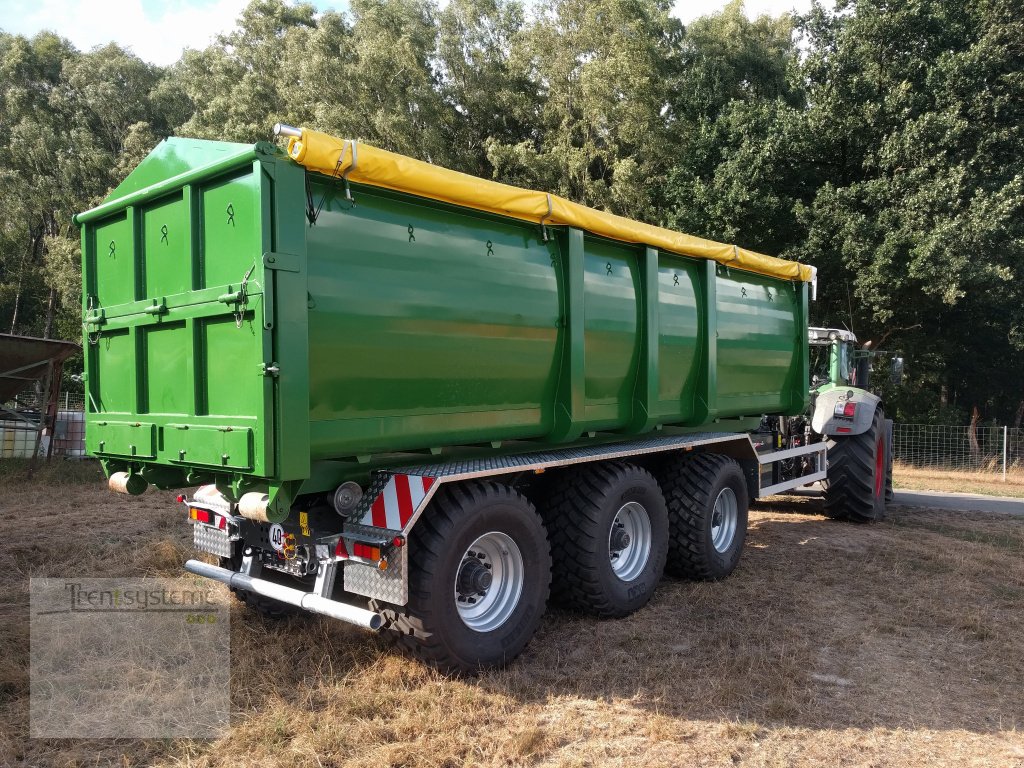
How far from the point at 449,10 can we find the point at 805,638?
21600 mm

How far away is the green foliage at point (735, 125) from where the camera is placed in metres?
14.7

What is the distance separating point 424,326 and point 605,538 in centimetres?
200

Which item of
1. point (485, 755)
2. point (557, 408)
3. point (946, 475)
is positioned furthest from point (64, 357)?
point (946, 475)

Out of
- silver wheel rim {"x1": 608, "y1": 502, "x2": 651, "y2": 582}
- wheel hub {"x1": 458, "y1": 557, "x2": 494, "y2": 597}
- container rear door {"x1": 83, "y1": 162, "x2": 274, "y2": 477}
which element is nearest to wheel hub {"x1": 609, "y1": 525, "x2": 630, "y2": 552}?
silver wheel rim {"x1": 608, "y1": 502, "x2": 651, "y2": 582}

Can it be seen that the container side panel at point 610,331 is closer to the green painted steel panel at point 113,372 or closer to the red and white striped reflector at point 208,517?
the red and white striped reflector at point 208,517

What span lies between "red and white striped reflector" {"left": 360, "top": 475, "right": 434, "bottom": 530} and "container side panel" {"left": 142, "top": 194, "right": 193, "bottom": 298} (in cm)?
151

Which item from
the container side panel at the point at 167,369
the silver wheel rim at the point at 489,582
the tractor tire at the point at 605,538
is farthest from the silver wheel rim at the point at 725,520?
the container side panel at the point at 167,369

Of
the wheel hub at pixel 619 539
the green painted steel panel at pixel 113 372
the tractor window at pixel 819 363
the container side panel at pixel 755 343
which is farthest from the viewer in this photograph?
the tractor window at pixel 819 363

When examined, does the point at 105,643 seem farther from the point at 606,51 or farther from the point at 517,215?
the point at 606,51

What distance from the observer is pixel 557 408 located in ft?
15.8

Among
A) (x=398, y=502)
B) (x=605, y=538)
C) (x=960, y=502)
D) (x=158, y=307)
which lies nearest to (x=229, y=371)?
(x=158, y=307)

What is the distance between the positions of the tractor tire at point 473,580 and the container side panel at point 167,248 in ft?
6.11

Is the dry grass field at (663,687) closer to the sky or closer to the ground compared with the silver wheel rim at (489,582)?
closer to the ground

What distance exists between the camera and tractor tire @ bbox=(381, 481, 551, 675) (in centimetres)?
375
